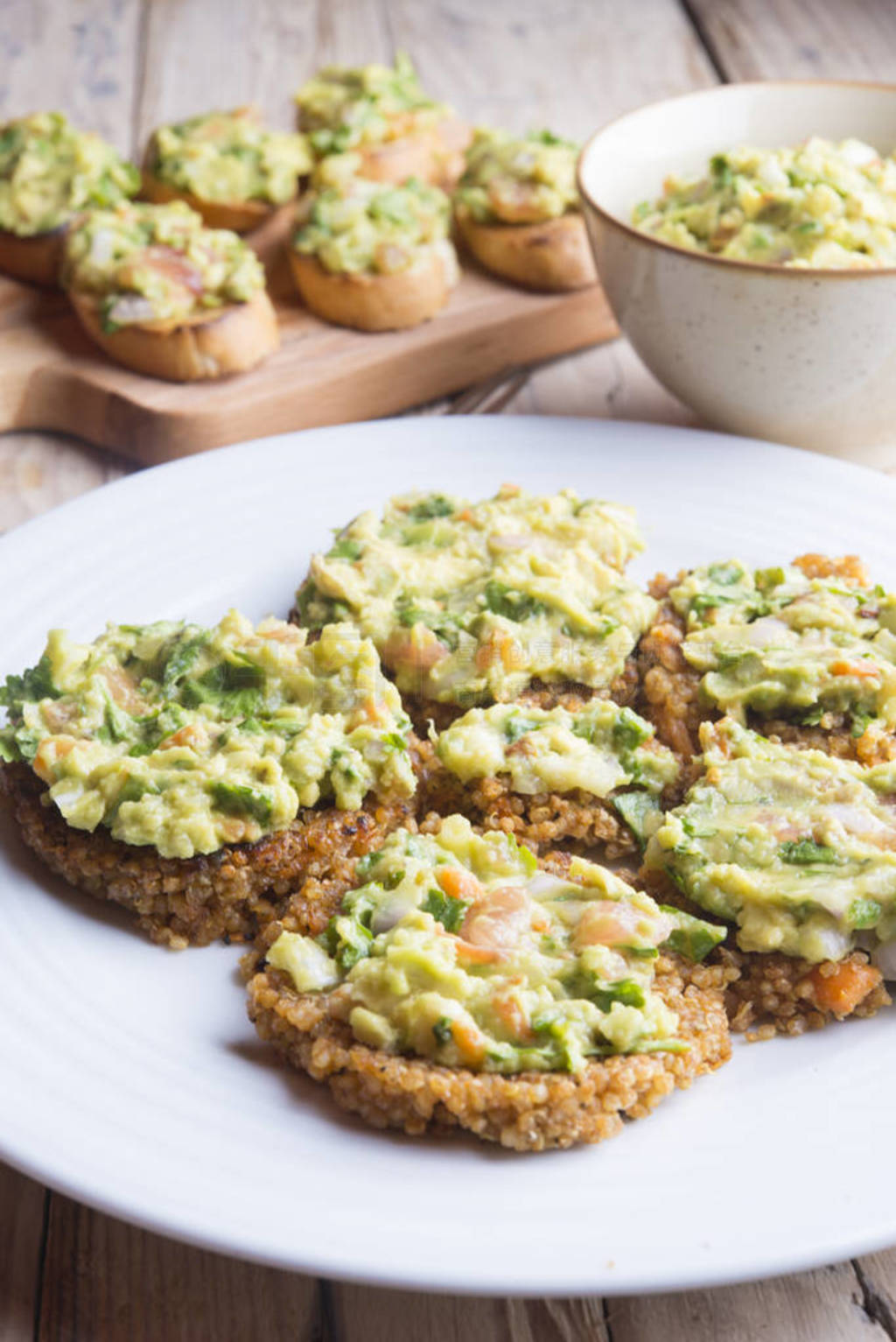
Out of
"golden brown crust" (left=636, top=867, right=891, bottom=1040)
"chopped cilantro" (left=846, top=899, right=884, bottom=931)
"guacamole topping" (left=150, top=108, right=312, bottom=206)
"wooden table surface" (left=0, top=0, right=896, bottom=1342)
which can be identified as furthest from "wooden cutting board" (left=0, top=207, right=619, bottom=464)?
"chopped cilantro" (left=846, top=899, right=884, bottom=931)

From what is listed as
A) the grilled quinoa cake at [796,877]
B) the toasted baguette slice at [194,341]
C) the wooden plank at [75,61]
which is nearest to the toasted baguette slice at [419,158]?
the toasted baguette slice at [194,341]

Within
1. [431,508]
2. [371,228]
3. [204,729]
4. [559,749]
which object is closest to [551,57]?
[371,228]

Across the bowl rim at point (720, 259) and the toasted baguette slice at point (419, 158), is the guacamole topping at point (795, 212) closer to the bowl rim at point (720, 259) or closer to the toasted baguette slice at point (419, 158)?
the bowl rim at point (720, 259)

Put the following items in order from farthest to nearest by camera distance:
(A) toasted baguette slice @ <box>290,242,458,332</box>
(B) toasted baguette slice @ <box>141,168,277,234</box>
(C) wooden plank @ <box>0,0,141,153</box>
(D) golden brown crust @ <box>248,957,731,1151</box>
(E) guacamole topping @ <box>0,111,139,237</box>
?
1. (C) wooden plank @ <box>0,0,141,153</box>
2. (B) toasted baguette slice @ <box>141,168,277,234</box>
3. (E) guacamole topping @ <box>0,111,139,237</box>
4. (A) toasted baguette slice @ <box>290,242,458,332</box>
5. (D) golden brown crust @ <box>248,957,731,1151</box>

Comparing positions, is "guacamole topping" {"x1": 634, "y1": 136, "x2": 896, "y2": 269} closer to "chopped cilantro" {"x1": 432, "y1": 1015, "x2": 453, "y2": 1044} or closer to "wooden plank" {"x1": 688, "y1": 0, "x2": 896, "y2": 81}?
"chopped cilantro" {"x1": 432, "y1": 1015, "x2": 453, "y2": 1044}

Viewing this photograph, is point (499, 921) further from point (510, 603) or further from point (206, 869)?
point (510, 603)

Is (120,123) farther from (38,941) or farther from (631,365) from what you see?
(38,941)
